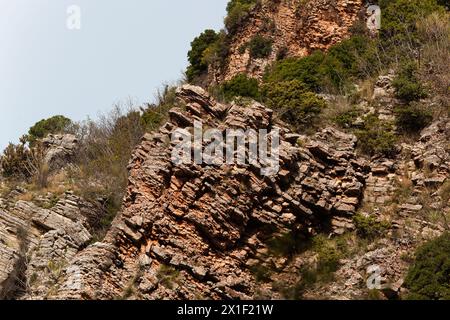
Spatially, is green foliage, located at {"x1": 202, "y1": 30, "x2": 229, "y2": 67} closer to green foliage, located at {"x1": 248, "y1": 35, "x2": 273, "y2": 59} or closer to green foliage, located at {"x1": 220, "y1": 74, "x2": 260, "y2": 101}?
green foliage, located at {"x1": 248, "y1": 35, "x2": 273, "y2": 59}

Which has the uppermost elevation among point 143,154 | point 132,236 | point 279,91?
point 279,91

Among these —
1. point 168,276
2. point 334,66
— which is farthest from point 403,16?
point 168,276

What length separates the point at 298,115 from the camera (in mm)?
28828

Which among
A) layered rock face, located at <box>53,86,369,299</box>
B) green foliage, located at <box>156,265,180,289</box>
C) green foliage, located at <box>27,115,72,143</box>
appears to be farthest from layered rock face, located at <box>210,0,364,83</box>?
green foliage, located at <box>156,265,180,289</box>

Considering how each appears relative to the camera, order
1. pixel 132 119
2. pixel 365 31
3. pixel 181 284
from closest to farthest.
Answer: pixel 181 284 → pixel 365 31 → pixel 132 119

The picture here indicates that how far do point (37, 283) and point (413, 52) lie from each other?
19.5 m

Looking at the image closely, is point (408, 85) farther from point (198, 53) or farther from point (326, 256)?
point (198, 53)

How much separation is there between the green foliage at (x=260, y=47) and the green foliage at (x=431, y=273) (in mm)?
18855

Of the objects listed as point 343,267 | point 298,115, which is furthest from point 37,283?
point 298,115

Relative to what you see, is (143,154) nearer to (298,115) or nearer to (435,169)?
(298,115)

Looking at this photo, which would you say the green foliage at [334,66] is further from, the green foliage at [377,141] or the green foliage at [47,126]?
the green foliage at [47,126]

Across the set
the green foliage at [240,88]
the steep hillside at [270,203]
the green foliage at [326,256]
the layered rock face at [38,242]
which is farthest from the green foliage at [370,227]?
the green foliage at [240,88]

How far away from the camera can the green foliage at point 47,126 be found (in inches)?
1754

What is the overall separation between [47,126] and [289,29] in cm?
1731
